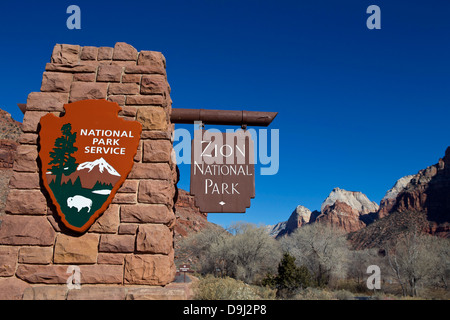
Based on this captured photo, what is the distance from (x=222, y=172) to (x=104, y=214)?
5.77 ft

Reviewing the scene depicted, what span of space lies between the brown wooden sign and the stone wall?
2.41 feet

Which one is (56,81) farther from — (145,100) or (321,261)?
(321,261)

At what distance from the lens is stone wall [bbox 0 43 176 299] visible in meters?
3.60

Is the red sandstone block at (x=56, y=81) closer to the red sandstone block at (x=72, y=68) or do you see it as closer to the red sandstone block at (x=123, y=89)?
the red sandstone block at (x=72, y=68)

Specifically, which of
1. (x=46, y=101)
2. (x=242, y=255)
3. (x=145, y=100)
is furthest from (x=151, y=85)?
(x=242, y=255)

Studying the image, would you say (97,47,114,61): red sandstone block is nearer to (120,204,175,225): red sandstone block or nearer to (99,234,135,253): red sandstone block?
(120,204,175,225): red sandstone block

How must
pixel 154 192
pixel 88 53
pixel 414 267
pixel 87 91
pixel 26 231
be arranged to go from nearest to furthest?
1. pixel 26 231
2. pixel 154 192
3. pixel 87 91
4. pixel 88 53
5. pixel 414 267

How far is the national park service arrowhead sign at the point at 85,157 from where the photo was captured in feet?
12.1

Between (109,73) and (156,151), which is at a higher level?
(109,73)

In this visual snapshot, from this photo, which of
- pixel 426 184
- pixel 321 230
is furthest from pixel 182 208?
pixel 426 184

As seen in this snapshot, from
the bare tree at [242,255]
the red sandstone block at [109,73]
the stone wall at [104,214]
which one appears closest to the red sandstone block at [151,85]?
the stone wall at [104,214]

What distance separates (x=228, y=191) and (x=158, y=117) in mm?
1479

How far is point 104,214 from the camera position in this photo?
377 cm

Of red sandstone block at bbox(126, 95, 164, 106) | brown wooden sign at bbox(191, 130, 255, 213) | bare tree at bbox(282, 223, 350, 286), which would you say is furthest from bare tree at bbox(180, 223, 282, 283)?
red sandstone block at bbox(126, 95, 164, 106)
